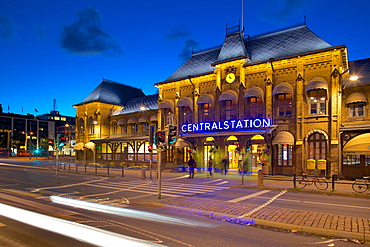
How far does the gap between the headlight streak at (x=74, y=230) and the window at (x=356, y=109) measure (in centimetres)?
2345

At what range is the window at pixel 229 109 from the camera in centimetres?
2997

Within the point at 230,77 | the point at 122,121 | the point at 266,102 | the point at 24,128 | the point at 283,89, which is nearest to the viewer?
the point at 283,89

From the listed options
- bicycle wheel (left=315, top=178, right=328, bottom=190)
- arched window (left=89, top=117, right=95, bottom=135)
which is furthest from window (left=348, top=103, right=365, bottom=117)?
arched window (left=89, top=117, right=95, bottom=135)

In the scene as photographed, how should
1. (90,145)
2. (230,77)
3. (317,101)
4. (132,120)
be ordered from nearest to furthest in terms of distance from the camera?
(317,101), (230,77), (132,120), (90,145)

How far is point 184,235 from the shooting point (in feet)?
25.7

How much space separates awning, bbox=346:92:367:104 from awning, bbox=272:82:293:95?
15.1ft

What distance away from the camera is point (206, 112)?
32.0 m

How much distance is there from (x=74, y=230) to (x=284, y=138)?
20.9m

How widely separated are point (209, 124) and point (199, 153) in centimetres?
414

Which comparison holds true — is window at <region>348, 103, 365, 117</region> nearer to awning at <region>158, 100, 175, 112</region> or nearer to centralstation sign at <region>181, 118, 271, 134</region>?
centralstation sign at <region>181, 118, 271, 134</region>

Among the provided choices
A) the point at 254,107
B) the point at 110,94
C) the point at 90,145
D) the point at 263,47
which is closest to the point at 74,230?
the point at 254,107

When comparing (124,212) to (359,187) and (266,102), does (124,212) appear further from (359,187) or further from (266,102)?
(266,102)

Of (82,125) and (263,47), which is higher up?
(263,47)

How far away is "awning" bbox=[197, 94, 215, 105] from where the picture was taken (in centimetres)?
3064
